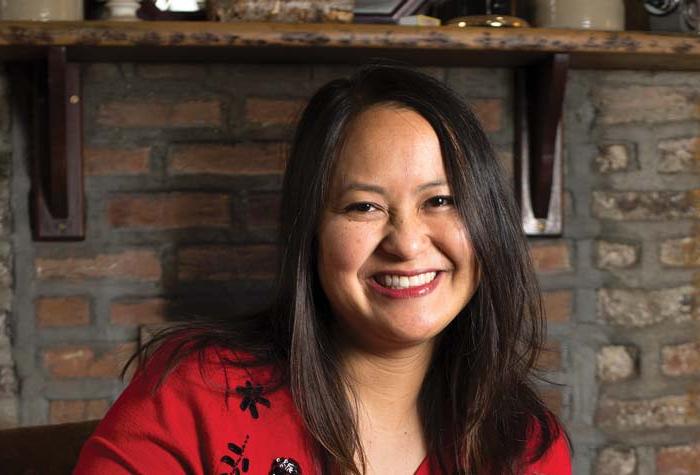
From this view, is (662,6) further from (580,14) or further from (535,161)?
(535,161)

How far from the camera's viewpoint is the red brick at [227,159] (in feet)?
6.33

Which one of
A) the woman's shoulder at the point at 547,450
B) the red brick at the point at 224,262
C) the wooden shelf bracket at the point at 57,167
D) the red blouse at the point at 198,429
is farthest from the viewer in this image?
the red brick at the point at 224,262

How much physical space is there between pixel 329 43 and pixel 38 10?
51cm

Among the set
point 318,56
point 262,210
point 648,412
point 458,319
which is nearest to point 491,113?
point 318,56

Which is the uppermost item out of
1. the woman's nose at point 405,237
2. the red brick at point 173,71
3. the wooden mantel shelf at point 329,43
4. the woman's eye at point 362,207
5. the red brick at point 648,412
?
the wooden mantel shelf at point 329,43

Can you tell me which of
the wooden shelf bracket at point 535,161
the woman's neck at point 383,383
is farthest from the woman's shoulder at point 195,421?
the wooden shelf bracket at point 535,161

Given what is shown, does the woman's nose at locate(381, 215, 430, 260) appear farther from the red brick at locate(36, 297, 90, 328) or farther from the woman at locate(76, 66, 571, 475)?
the red brick at locate(36, 297, 90, 328)

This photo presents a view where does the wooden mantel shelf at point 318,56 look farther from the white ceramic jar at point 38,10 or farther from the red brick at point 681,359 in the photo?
the red brick at point 681,359

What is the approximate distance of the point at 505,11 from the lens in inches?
74.3

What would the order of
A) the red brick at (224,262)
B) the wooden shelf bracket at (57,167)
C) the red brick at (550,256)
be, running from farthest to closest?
the red brick at (550,256) → the red brick at (224,262) → the wooden shelf bracket at (57,167)

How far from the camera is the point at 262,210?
1.96m

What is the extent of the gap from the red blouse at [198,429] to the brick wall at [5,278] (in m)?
0.65

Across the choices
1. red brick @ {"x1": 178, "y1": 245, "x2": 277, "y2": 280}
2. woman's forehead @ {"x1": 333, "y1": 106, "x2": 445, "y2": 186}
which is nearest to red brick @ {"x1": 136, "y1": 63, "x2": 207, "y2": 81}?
red brick @ {"x1": 178, "y1": 245, "x2": 277, "y2": 280}

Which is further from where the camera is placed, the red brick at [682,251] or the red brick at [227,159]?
the red brick at [682,251]
